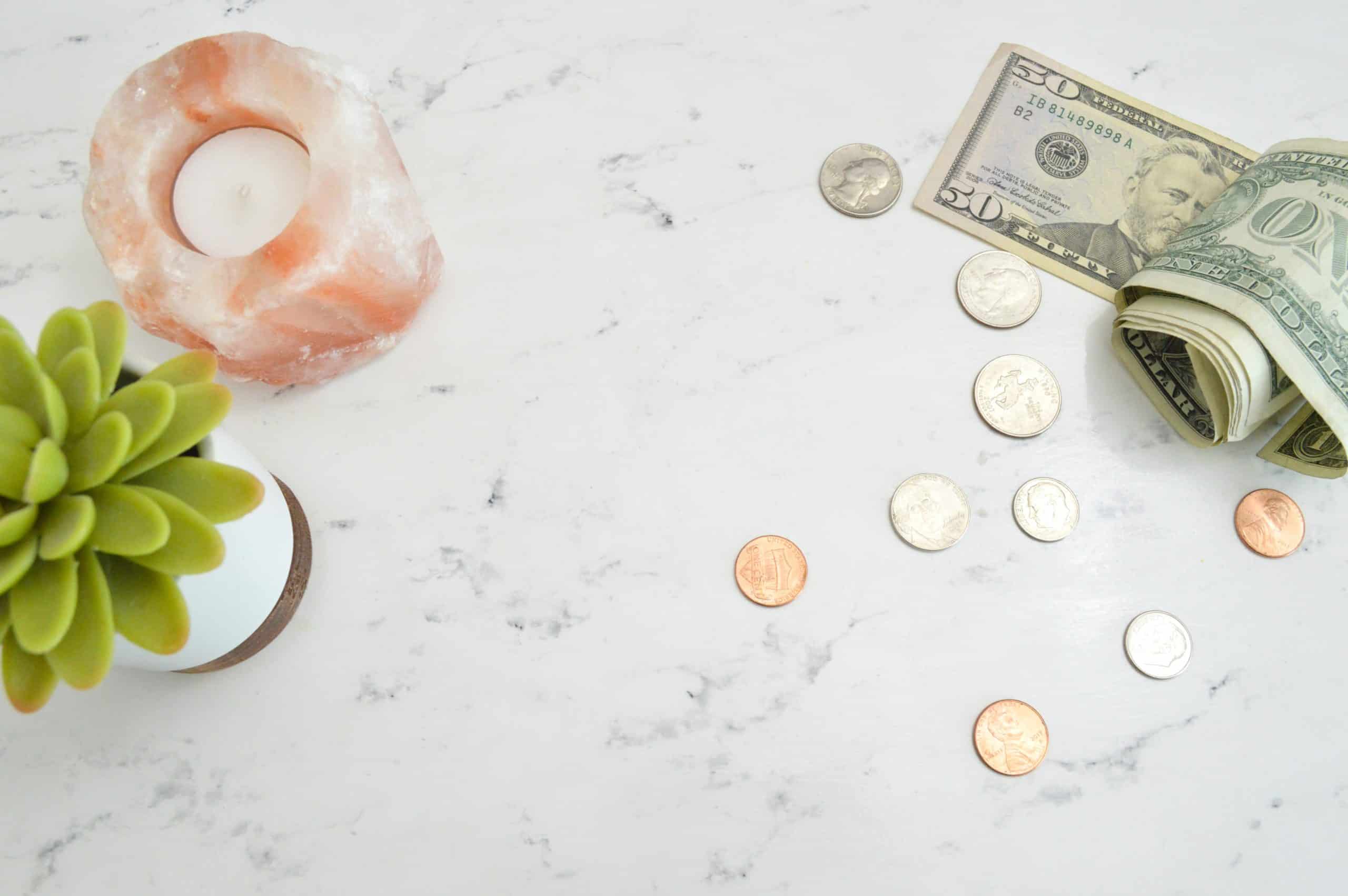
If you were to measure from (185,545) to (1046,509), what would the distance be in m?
0.62

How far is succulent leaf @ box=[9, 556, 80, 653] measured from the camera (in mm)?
395

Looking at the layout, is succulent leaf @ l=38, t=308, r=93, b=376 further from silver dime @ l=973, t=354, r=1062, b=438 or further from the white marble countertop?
silver dime @ l=973, t=354, r=1062, b=438

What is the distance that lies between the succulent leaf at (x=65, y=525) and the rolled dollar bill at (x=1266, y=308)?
2.35 ft

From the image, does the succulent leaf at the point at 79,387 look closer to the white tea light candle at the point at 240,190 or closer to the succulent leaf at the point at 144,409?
the succulent leaf at the point at 144,409

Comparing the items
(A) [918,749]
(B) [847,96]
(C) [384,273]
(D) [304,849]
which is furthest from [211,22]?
(A) [918,749]

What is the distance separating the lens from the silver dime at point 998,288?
752 mm

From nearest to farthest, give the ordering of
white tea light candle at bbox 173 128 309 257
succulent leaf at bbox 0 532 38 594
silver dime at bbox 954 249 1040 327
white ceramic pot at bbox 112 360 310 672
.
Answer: succulent leaf at bbox 0 532 38 594 < white ceramic pot at bbox 112 360 310 672 < white tea light candle at bbox 173 128 309 257 < silver dime at bbox 954 249 1040 327

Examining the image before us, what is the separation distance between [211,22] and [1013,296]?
2.54 ft

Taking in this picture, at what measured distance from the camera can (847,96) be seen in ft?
2.66

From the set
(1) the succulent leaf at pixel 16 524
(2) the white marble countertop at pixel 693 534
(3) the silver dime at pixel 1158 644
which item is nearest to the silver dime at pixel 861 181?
(2) the white marble countertop at pixel 693 534

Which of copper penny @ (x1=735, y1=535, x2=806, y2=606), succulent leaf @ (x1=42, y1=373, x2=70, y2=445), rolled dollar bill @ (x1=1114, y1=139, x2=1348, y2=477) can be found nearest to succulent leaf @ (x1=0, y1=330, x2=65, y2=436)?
succulent leaf @ (x1=42, y1=373, x2=70, y2=445)

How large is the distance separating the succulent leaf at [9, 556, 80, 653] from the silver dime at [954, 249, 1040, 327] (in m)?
0.66

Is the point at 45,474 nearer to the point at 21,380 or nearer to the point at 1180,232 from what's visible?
the point at 21,380

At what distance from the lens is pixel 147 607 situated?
438 millimetres
